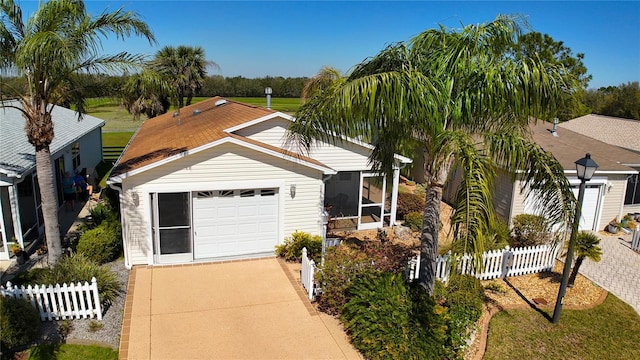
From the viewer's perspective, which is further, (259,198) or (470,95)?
(259,198)

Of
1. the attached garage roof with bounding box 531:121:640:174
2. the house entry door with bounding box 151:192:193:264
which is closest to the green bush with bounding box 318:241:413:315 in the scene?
the house entry door with bounding box 151:192:193:264

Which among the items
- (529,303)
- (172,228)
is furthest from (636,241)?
(172,228)

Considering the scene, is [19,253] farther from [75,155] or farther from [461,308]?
[461,308]

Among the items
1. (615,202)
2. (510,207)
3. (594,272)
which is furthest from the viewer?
(615,202)

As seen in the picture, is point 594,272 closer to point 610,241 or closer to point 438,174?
point 610,241

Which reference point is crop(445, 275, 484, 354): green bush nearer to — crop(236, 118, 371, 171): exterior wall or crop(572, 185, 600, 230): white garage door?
crop(236, 118, 371, 171): exterior wall

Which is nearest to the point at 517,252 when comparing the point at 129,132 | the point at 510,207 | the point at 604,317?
the point at 604,317

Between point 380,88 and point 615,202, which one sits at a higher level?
point 380,88
